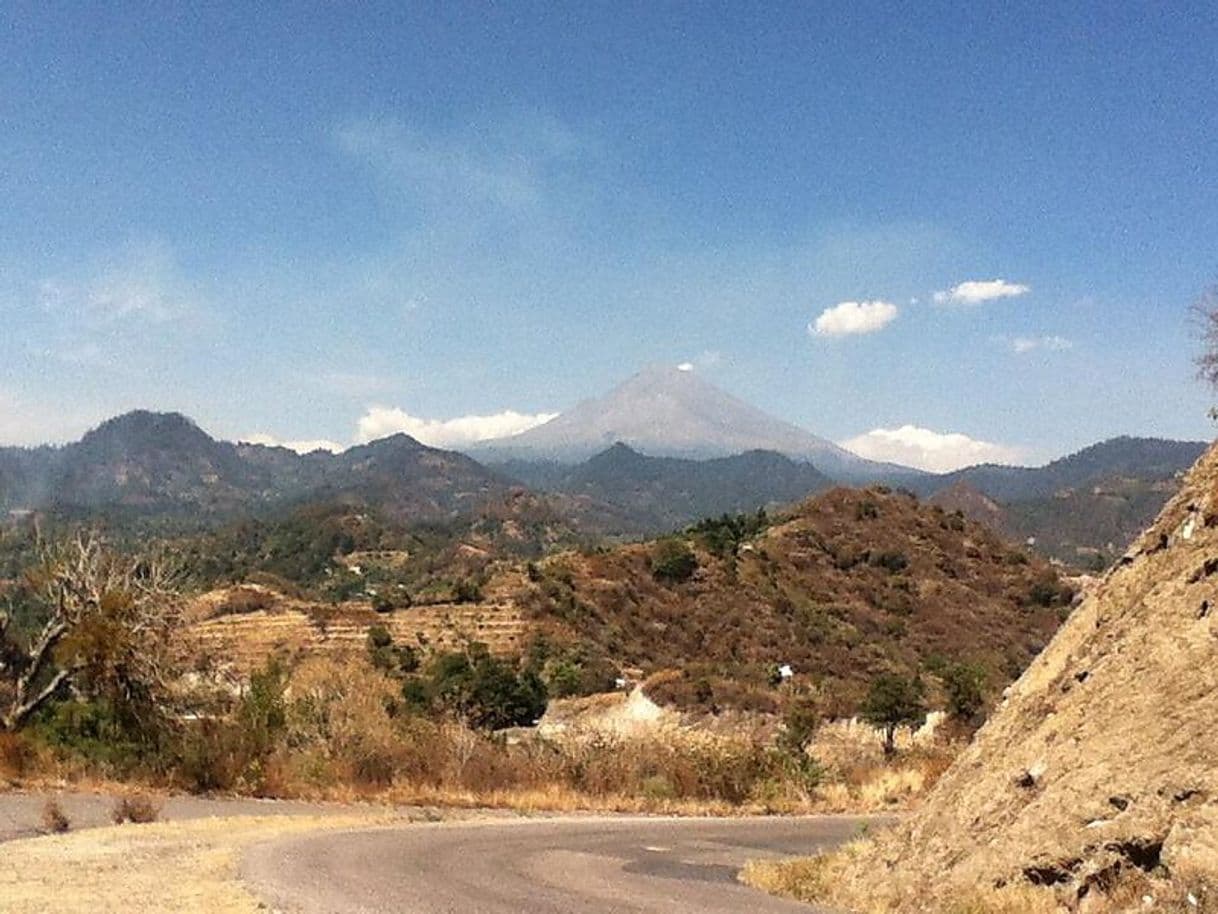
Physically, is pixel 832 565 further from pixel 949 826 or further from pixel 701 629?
pixel 949 826

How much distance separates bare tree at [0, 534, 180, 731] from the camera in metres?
25.0

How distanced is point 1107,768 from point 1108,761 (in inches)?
3.9

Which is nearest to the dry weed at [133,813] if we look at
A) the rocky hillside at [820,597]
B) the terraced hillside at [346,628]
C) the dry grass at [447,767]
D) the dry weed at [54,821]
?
the dry weed at [54,821]

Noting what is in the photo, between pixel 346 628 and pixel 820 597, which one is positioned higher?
pixel 820 597

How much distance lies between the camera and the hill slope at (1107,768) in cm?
888

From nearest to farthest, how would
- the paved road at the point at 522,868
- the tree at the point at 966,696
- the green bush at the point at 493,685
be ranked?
the paved road at the point at 522,868 < the tree at the point at 966,696 < the green bush at the point at 493,685

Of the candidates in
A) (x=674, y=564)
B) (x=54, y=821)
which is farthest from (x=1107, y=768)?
(x=674, y=564)

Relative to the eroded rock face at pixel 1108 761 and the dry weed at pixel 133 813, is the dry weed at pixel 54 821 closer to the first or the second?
the dry weed at pixel 133 813

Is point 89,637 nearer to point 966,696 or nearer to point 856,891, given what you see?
point 856,891

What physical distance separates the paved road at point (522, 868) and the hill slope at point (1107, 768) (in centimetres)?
186

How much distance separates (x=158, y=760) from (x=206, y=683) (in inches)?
152

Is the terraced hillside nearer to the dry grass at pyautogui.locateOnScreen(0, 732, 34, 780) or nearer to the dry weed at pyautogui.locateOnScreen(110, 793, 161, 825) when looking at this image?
the dry grass at pyautogui.locateOnScreen(0, 732, 34, 780)

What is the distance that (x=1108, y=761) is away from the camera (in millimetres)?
9953

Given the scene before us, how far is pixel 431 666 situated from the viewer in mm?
64875
